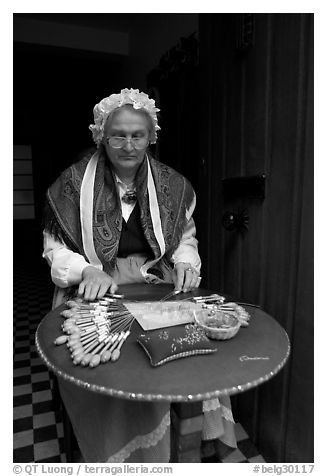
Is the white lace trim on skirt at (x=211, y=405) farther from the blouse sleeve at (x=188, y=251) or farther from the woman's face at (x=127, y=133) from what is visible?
the woman's face at (x=127, y=133)

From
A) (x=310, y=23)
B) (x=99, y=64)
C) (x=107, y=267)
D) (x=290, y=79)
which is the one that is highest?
(x=99, y=64)

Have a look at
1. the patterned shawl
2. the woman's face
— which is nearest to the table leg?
the patterned shawl

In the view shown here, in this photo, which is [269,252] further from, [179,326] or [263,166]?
[179,326]

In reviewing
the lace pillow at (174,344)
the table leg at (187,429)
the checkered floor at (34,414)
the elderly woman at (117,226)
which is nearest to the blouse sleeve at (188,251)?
the elderly woman at (117,226)

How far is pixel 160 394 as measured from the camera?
2.60 feet

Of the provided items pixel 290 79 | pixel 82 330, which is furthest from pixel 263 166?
pixel 82 330

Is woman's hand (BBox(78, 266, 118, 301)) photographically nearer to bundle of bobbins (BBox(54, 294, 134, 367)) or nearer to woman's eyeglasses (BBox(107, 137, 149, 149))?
bundle of bobbins (BBox(54, 294, 134, 367))

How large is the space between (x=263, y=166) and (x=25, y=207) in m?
6.84

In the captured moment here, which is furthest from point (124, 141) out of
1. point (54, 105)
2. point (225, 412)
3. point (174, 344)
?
point (54, 105)

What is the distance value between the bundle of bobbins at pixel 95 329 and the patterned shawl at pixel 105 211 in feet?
1.04

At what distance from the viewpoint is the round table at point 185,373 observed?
810 mm

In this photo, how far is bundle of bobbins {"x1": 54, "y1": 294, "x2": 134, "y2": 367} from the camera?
93cm

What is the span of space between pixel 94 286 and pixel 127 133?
66 centimetres

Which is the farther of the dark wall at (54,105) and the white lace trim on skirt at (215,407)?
the dark wall at (54,105)
